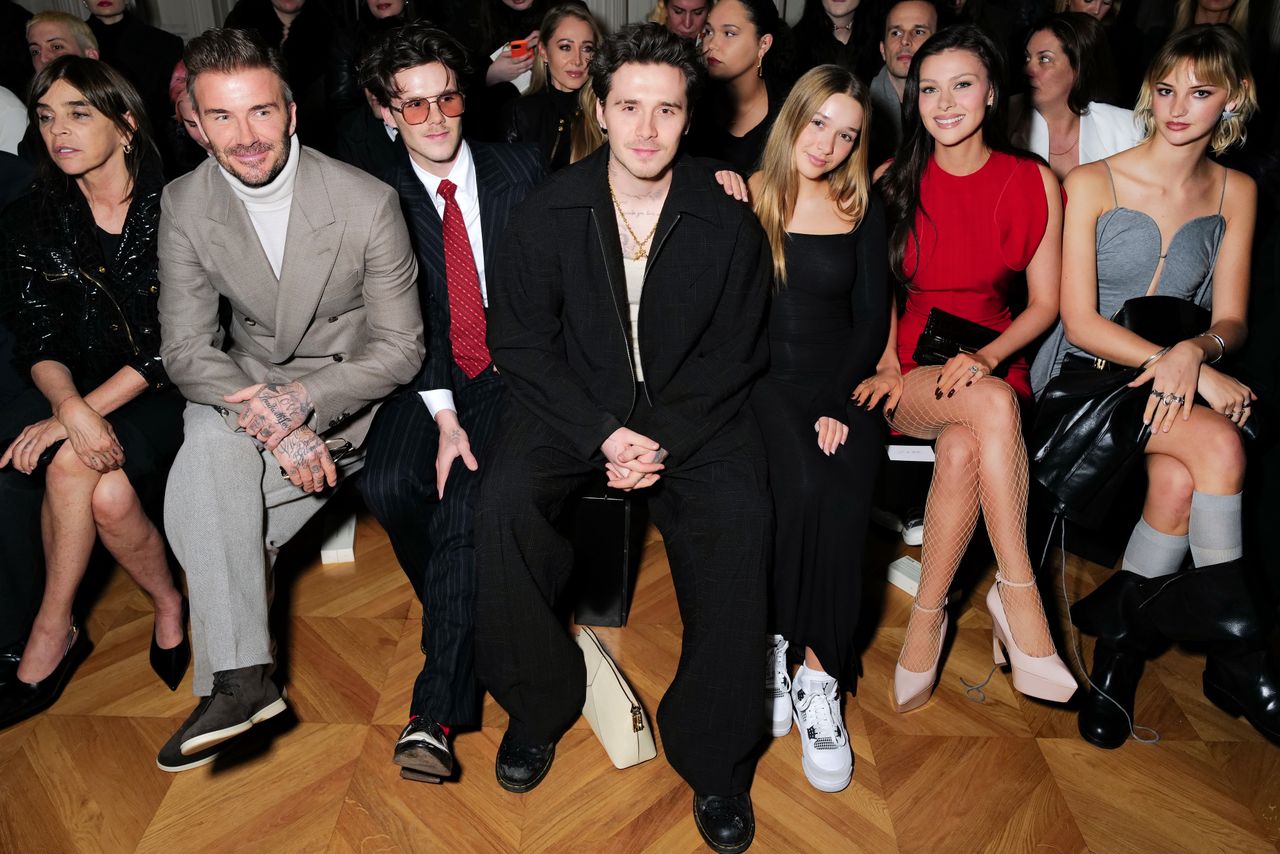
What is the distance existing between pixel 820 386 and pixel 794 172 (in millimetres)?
605

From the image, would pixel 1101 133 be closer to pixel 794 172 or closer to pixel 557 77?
pixel 794 172

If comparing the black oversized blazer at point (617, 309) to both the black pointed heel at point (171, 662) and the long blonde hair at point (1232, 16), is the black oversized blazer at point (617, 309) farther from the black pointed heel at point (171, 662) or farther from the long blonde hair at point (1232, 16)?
the long blonde hair at point (1232, 16)

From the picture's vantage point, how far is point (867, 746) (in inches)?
90.4

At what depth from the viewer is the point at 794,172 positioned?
2.49 metres

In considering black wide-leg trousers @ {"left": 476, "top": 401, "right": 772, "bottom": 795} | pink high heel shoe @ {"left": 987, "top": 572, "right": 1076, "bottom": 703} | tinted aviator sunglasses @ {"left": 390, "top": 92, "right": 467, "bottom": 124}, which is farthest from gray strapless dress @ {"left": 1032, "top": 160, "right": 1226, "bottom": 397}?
tinted aviator sunglasses @ {"left": 390, "top": 92, "right": 467, "bottom": 124}

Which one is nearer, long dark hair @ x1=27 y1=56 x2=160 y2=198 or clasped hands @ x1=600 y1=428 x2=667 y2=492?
clasped hands @ x1=600 y1=428 x2=667 y2=492

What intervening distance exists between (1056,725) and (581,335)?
1.64 m

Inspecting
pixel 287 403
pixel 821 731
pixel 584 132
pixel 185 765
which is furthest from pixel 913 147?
pixel 185 765

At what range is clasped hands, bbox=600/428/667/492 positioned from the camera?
2.16 m

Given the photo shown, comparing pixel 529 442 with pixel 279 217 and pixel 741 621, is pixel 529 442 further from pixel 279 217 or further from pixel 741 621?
pixel 279 217

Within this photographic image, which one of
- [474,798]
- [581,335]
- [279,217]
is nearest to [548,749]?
[474,798]

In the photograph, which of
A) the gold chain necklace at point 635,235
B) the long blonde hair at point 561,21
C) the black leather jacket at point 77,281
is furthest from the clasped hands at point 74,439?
the long blonde hair at point 561,21

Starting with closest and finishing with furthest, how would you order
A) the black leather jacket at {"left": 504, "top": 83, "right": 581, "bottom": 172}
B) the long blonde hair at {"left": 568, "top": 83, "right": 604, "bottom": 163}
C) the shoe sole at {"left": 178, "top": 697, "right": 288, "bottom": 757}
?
the shoe sole at {"left": 178, "top": 697, "right": 288, "bottom": 757} → the long blonde hair at {"left": 568, "top": 83, "right": 604, "bottom": 163} → the black leather jacket at {"left": 504, "top": 83, "right": 581, "bottom": 172}

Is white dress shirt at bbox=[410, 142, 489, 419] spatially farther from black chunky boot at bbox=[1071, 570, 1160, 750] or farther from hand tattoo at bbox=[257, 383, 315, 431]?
black chunky boot at bbox=[1071, 570, 1160, 750]
